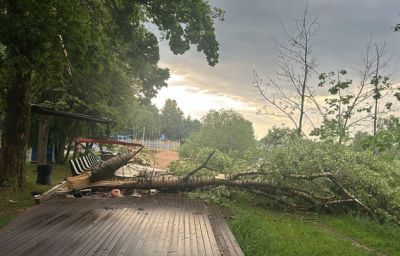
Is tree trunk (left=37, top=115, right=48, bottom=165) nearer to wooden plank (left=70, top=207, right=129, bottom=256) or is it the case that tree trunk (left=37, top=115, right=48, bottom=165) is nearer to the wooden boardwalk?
the wooden boardwalk

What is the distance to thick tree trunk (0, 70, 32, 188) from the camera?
1355 cm

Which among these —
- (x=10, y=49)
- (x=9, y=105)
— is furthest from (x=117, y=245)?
(x=9, y=105)

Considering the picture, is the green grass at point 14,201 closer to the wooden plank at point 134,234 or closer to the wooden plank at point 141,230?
the wooden plank at point 134,234

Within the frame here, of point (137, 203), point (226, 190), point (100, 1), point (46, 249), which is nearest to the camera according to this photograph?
point (46, 249)

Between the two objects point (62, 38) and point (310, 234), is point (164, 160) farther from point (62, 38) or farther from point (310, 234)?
point (310, 234)

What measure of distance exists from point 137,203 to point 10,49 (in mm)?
5399

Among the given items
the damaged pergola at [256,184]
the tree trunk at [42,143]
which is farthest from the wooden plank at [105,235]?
the tree trunk at [42,143]

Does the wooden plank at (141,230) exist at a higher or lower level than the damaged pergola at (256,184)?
lower

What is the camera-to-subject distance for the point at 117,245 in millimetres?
7203

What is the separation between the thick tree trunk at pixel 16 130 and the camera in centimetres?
1355

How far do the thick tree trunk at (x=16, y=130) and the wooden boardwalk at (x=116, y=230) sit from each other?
110 inches

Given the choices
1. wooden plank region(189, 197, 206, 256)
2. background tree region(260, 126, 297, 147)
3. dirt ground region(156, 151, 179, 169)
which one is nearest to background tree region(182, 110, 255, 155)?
dirt ground region(156, 151, 179, 169)

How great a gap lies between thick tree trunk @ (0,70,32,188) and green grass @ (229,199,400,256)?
707cm

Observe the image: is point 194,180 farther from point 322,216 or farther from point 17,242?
point 17,242
